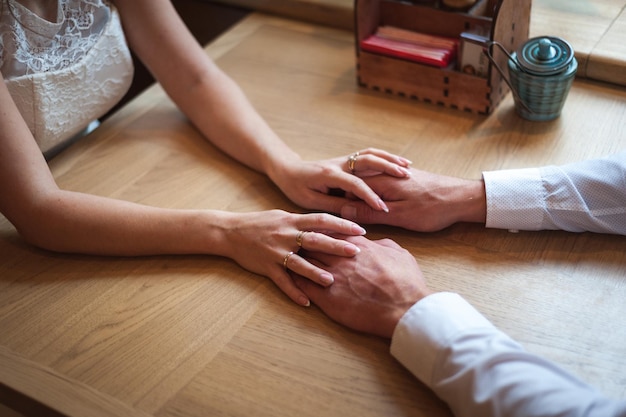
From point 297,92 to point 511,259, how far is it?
29.4 inches

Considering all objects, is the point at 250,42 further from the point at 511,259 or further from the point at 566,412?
the point at 566,412

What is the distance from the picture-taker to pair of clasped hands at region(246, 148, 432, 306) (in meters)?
1.23

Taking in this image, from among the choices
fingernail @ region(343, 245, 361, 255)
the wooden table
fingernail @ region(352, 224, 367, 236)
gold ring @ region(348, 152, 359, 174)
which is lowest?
the wooden table

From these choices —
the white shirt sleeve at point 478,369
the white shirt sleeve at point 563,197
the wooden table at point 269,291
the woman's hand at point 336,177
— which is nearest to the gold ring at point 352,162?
the woman's hand at point 336,177

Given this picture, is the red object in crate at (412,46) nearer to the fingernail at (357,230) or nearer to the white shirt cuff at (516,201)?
the white shirt cuff at (516,201)

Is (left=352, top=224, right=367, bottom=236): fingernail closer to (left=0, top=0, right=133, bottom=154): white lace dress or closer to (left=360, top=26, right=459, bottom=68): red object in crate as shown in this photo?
(left=360, top=26, right=459, bottom=68): red object in crate

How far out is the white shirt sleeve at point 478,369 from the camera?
934 millimetres

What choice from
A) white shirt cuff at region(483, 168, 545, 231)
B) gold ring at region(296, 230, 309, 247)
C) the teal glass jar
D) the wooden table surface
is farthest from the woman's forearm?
the wooden table surface

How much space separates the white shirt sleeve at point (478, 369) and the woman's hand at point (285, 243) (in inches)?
7.6

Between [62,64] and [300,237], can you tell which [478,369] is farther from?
[62,64]

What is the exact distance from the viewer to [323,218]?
125 cm

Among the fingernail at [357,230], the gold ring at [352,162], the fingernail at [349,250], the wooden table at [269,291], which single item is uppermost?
the gold ring at [352,162]

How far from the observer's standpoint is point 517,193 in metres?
1.30

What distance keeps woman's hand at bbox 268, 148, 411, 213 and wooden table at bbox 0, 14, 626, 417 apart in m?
0.06
